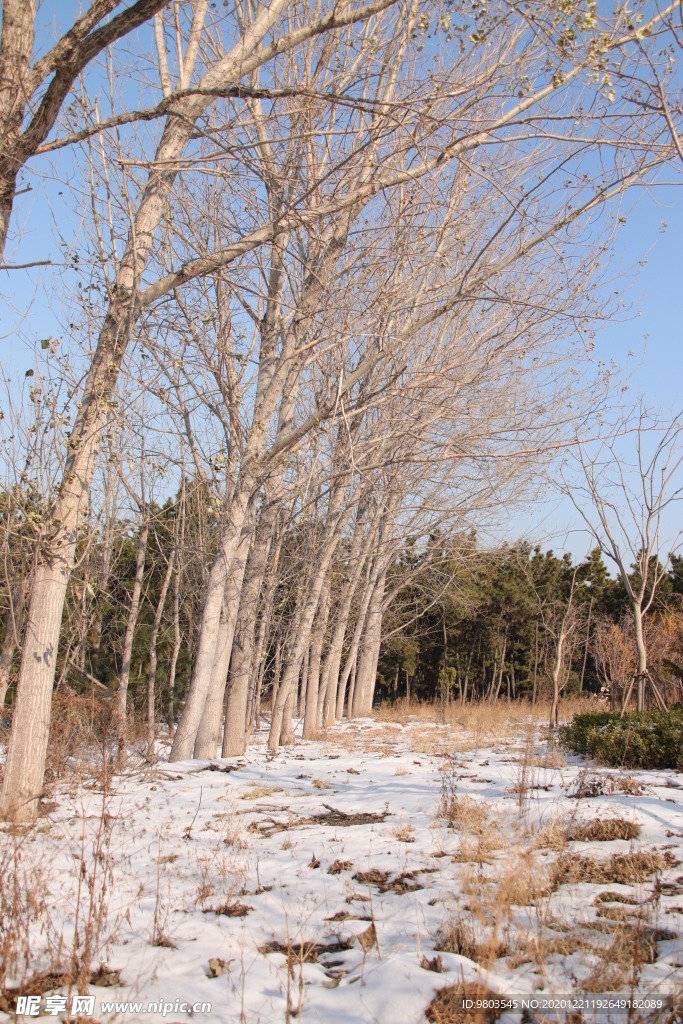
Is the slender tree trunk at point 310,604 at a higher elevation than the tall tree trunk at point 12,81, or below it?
below

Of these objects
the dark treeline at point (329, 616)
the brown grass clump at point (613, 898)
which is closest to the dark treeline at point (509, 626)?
the dark treeline at point (329, 616)

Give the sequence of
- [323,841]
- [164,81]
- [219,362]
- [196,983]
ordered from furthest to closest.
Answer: [219,362] → [164,81] → [323,841] → [196,983]

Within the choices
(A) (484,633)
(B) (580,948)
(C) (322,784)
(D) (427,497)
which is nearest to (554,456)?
(D) (427,497)

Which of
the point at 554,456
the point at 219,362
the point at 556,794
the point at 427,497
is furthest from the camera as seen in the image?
the point at 427,497

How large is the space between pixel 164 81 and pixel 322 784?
290 inches

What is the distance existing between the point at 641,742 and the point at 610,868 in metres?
4.23

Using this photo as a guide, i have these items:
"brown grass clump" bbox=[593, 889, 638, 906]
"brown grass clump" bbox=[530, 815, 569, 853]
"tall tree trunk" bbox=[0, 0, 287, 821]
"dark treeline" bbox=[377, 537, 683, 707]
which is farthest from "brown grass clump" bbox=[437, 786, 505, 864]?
"dark treeline" bbox=[377, 537, 683, 707]

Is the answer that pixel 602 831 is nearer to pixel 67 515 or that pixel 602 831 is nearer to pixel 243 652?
pixel 67 515

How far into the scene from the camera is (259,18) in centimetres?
472

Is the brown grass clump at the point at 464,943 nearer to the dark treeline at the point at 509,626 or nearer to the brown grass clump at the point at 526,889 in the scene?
the brown grass clump at the point at 526,889

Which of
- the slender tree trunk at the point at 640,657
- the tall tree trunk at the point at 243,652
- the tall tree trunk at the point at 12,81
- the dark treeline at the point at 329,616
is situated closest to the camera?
the tall tree trunk at the point at 12,81

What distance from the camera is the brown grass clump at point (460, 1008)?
224 cm

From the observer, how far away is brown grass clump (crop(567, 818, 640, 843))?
4.29 metres

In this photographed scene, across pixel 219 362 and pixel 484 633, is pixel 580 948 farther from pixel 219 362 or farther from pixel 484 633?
pixel 484 633
